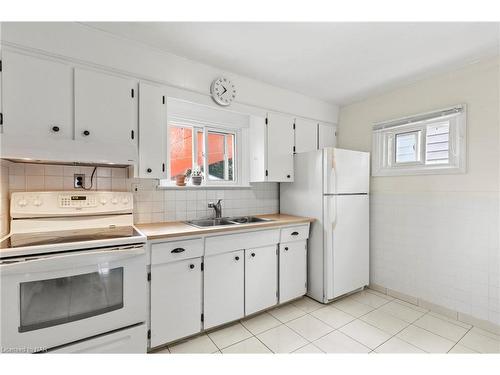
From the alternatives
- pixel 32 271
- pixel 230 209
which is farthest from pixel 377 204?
pixel 32 271

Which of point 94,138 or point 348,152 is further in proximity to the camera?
point 348,152

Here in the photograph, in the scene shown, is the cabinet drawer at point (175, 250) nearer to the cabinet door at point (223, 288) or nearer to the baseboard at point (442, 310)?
the cabinet door at point (223, 288)

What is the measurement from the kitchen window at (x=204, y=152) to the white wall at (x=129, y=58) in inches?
22.2

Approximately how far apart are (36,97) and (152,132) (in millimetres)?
736

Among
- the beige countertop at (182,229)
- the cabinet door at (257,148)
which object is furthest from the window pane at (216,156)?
the beige countertop at (182,229)

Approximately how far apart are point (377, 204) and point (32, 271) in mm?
3180

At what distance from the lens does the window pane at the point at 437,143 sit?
2.40 meters

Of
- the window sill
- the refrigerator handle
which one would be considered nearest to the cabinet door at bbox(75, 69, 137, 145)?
the refrigerator handle

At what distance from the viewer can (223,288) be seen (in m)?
A: 2.10

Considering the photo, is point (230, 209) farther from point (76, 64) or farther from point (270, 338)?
point (76, 64)

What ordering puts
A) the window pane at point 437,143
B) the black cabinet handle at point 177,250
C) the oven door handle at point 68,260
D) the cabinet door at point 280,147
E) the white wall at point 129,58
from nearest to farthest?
the oven door handle at point 68,260
the white wall at point 129,58
the black cabinet handle at point 177,250
the window pane at point 437,143
the cabinet door at point 280,147

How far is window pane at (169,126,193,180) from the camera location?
2678 millimetres

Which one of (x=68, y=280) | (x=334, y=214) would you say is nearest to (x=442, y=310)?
(x=334, y=214)

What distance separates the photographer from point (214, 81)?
2295mm
